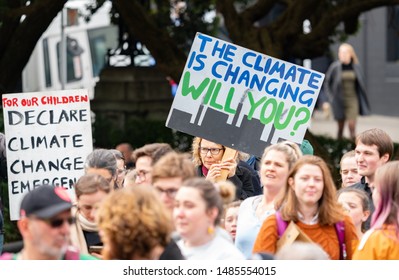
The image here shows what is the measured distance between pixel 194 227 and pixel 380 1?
7.95 m

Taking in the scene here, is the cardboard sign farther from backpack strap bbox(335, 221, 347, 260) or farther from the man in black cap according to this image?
the man in black cap

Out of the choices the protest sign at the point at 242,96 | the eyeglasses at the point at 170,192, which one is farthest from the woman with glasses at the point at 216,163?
the eyeglasses at the point at 170,192

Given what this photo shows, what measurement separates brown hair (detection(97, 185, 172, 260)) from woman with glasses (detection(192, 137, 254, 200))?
3080 millimetres

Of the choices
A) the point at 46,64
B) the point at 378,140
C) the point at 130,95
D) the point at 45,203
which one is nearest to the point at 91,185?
the point at 45,203

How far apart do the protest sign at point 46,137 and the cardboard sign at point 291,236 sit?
3.08 meters

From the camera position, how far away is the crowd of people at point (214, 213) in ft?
15.9

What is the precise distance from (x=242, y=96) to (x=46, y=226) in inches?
145

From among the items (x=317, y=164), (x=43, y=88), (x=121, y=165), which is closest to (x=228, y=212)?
(x=317, y=164)

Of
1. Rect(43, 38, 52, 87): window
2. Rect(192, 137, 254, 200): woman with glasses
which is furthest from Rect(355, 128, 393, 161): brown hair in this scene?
Rect(43, 38, 52, 87): window

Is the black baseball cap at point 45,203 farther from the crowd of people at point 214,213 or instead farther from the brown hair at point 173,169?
the brown hair at point 173,169

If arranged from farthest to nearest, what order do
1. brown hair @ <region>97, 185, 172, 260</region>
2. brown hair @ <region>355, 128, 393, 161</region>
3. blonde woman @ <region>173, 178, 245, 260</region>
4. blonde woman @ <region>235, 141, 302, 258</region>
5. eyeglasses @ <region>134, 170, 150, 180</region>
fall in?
brown hair @ <region>355, 128, 393, 161</region>
eyeglasses @ <region>134, 170, 150, 180</region>
blonde woman @ <region>235, 141, 302, 258</region>
blonde woman @ <region>173, 178, 245, 260</region>
brown hair @ <region>97, 185, 172, 260</region>

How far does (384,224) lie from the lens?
17.9 feet

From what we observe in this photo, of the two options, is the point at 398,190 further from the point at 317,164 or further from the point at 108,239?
the point at 108,239

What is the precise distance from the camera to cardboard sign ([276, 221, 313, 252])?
18.9 feet
